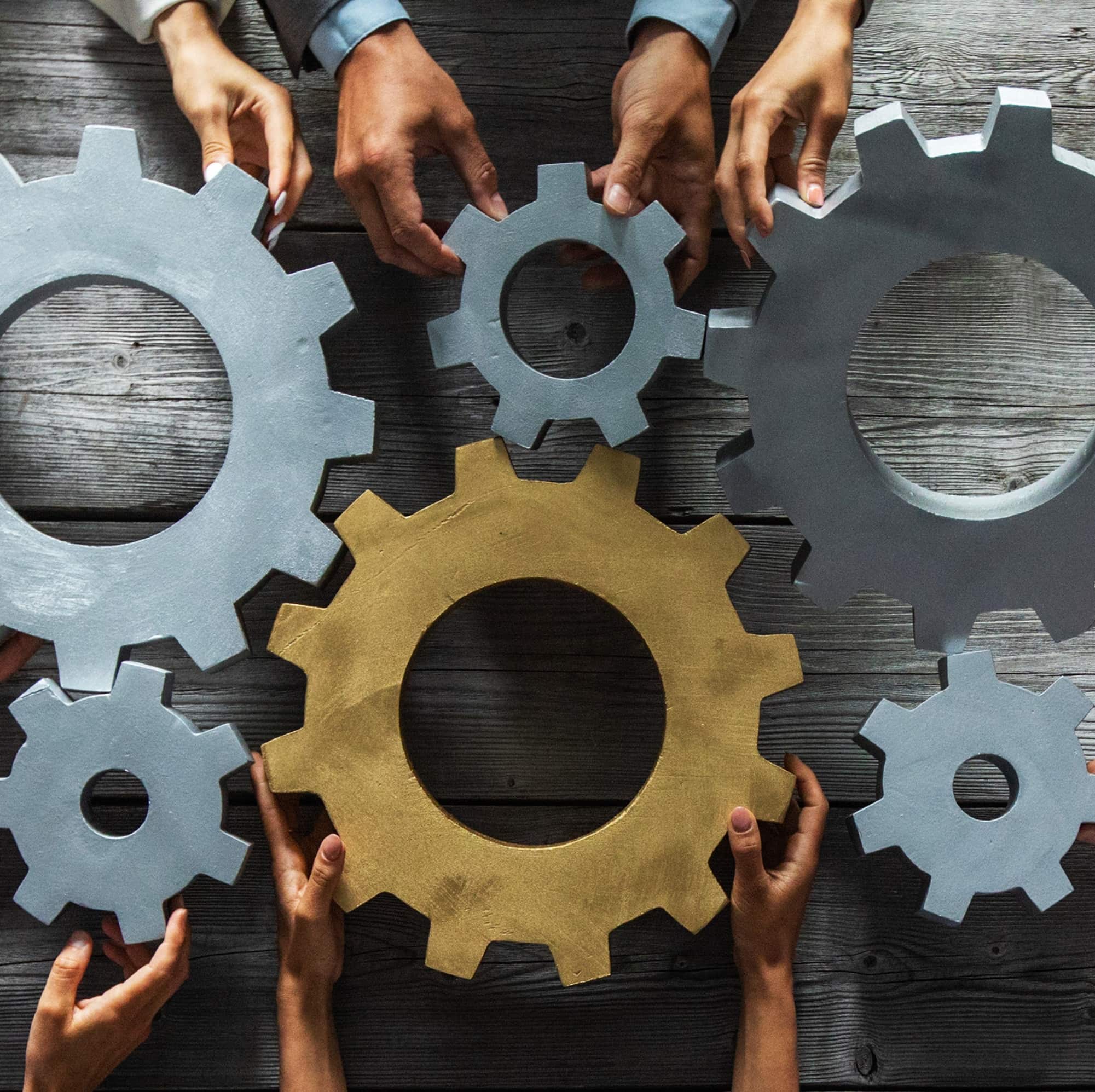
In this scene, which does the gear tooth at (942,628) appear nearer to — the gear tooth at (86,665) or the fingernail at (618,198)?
the fingernail at (618,198)

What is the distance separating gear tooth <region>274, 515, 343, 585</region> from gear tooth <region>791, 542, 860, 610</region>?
1.19ft

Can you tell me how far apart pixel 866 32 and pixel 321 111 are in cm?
52

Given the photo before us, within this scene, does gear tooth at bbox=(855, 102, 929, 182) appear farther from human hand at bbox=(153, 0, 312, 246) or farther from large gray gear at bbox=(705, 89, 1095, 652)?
human hand at bbox=(153, 0, 312, 246)

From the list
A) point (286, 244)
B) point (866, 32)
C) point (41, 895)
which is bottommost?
point (41, 895)

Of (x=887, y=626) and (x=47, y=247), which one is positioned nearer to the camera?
(x=47, y=247)

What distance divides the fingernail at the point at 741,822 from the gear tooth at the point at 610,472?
253 mm

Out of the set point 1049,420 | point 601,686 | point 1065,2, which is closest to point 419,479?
point 601,686

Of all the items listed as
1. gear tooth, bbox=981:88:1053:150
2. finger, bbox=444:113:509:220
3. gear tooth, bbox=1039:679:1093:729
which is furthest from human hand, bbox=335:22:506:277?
gear tooth, bbox=1039:679:1093:729

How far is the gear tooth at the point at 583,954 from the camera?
2.22ft

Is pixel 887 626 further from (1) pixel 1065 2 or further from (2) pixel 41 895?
(2) pixel 41 895

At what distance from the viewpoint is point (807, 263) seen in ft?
2.09

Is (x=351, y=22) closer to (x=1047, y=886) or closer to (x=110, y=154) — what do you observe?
(x=110, y=154)

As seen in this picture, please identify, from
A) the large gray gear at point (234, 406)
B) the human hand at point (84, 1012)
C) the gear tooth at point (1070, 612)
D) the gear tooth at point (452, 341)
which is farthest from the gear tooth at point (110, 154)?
the gear tooth at point (1070, 612)

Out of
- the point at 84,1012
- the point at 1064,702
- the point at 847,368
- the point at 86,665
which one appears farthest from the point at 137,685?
the point at 1064,702
